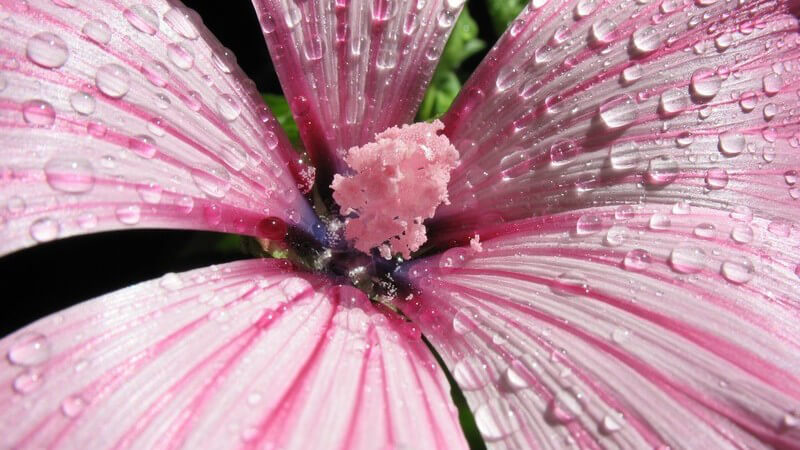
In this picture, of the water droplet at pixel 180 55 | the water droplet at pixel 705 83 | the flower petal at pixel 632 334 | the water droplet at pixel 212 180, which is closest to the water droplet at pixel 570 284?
the flower petal at pixel 632 334

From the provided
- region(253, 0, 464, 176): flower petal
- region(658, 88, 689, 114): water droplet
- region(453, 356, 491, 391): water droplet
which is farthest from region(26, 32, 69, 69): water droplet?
region(658, 88, 689, 114): water droplet

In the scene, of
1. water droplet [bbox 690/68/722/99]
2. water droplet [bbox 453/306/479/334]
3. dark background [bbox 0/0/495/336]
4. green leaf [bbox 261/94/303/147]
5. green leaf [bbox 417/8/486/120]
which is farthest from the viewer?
green leaf [bbox 417/8/486/120]

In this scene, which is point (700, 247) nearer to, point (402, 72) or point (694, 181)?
point (694, 181)

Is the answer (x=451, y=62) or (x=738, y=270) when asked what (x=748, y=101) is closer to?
(x=738, y=270)

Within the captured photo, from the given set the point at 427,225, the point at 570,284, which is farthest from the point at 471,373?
the point at 427,225

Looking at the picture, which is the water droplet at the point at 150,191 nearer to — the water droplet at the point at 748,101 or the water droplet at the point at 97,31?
the water droplet at the point at 97,31

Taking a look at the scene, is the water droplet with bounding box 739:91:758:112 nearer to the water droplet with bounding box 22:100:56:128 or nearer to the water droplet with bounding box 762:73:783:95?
the water droplet with bounding box 762:73:783:95

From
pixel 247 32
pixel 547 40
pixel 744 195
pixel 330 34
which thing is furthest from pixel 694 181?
pixel 247 32
